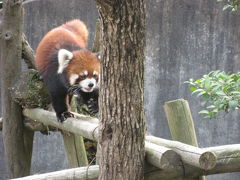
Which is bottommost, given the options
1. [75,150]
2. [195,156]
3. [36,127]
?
[75,150]

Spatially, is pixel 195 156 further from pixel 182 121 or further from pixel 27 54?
pixel 27 54

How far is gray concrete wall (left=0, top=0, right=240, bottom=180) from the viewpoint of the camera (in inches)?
239

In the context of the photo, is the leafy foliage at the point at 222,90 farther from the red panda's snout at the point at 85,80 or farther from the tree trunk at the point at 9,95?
the tree trunk at the point at 9,95

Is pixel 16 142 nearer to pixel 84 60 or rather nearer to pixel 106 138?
pixel 84 60

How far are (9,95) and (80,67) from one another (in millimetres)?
1049

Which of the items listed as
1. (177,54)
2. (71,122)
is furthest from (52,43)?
(177,54)

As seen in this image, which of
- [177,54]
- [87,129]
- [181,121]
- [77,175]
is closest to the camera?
[77,175]

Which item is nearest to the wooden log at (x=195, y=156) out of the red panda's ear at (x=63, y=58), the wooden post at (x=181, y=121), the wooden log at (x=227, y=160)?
the wooden log at (x=227, y=160)

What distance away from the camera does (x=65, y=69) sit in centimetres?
393

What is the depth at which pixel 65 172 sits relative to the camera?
2.74 metres

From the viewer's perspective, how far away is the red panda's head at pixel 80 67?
3871 mm

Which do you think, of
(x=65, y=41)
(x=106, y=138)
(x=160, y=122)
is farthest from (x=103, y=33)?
(x=160, y=122)

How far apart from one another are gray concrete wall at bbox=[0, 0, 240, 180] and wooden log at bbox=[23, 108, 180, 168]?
1719 millimetres

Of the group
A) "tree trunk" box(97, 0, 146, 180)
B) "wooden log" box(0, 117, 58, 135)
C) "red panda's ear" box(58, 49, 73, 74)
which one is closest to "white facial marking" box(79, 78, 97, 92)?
"red panda's ear" box(58, 49, 73, 74)
